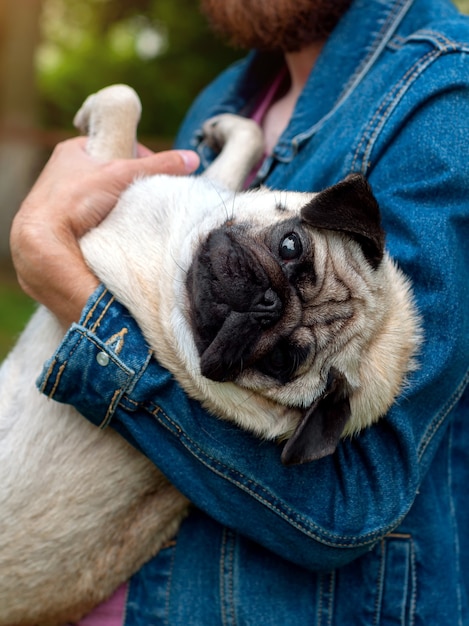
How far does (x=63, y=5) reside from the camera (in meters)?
17.3

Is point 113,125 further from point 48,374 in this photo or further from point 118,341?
point 48,374

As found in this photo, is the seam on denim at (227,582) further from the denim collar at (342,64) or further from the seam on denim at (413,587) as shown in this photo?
the denim collar at (342,64)

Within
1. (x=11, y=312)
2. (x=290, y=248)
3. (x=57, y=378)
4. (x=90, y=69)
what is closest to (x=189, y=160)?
(x=290, y=248)

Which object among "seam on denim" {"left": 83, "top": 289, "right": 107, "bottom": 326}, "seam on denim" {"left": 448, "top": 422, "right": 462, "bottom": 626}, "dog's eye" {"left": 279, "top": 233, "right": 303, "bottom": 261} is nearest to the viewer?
"seam on denim" {"left": 83, "top": 289, "right": 107, "bottom": 326}

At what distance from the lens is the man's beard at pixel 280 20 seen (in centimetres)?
329

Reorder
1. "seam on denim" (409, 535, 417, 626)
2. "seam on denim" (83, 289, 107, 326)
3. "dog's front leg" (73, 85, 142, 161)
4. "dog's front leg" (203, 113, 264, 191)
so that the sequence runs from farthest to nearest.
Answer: "dog's front leg" (203, 113, 264, 191)
"dog's front leg" (73, 85, 142, 161)
"seam on denim" (409, 535, 417, 626)
"seam on denim" (83, 289, 107, 326)

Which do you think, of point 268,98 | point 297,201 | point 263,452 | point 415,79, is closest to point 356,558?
point 263,452

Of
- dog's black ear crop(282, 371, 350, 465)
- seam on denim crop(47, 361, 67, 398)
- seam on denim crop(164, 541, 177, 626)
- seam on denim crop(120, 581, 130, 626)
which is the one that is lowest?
seam on denim crop(120, 581, 130, 626)

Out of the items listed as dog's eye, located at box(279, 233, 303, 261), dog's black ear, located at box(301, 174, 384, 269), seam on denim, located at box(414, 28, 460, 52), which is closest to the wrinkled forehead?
dog's eye, located at box(279, 233, 303, 261)

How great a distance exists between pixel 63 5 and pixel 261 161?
51.3ft

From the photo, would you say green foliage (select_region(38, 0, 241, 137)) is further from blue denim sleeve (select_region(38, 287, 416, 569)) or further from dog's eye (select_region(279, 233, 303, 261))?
blue denim sleeve (select_region(38, 287, 416, 569))

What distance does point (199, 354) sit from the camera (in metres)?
2.60

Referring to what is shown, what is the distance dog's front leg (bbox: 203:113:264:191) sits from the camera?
3373 millimetres

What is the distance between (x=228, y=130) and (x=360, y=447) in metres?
1.73
